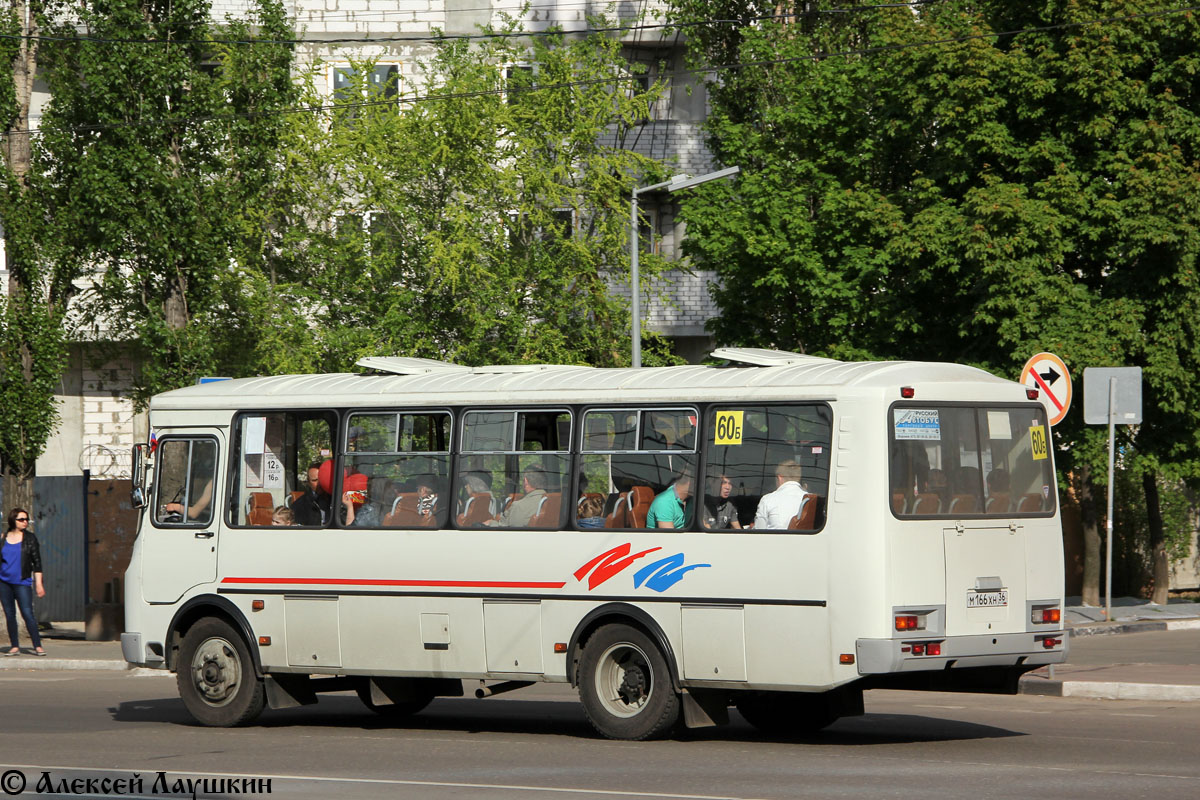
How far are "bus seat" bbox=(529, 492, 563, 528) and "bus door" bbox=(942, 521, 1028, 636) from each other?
290 centimetres

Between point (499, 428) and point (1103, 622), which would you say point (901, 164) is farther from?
point (499, 428)

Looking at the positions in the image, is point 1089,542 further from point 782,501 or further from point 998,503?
point 782,501

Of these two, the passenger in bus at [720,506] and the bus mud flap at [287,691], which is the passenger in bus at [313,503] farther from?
the passenger in bus at [720,506]

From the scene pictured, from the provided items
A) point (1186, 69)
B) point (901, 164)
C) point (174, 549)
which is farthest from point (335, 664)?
point (901, 164)

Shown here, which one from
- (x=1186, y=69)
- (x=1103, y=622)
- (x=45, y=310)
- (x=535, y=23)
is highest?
(x=535, y=23)

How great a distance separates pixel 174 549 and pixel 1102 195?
664 inches

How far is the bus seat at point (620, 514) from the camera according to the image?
1316cm

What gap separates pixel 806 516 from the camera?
12.2 m

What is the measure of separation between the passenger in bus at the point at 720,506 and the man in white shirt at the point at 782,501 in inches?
8.4

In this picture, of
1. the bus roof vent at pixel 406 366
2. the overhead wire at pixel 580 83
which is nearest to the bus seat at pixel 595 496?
the bus roof vent at pixel 406 366

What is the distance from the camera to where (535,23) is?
40875 mm

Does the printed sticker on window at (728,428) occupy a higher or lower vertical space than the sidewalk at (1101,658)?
higher

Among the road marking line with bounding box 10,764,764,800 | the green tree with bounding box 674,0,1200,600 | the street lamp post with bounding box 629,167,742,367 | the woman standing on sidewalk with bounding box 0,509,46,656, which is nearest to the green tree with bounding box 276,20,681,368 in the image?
the street lamp post with bounding box 629,167,742,367
